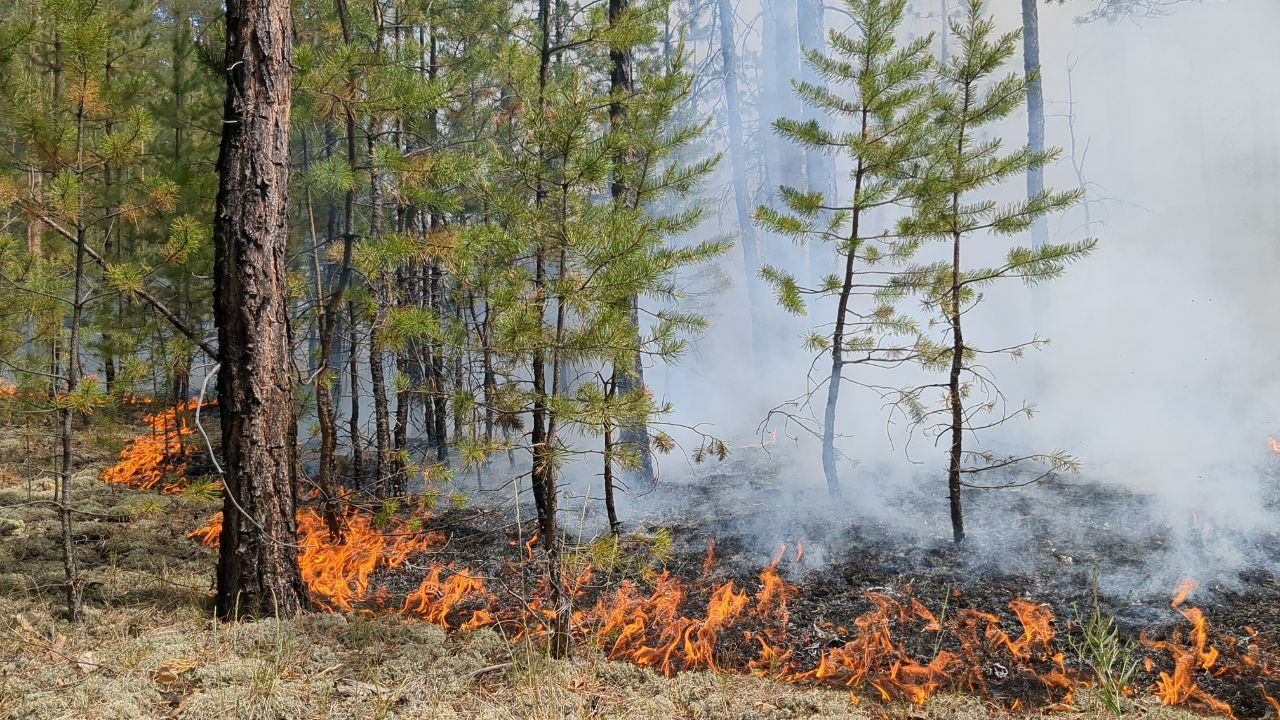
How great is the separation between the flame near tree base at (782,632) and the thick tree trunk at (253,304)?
0.93 m

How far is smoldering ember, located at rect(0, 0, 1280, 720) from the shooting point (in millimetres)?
3539

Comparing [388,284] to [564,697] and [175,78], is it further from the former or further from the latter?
[175,78]

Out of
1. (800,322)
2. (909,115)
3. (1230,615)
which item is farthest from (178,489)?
(800,322)

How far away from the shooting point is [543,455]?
379 centimetres

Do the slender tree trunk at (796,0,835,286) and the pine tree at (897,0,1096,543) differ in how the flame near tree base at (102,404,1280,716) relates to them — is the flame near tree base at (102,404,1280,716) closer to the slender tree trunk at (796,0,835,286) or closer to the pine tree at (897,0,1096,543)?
the pine tree at (897,0,1096,543)

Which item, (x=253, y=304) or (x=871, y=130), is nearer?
(x=253, y=304)

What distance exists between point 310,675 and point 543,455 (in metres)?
1.59

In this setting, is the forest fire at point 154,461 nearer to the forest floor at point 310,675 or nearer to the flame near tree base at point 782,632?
the flame near tree base at point 782,632

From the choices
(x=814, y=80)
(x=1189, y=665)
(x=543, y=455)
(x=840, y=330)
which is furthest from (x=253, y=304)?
(x=814, y=80)

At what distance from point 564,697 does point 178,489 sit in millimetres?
7365

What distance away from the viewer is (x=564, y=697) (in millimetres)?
3107

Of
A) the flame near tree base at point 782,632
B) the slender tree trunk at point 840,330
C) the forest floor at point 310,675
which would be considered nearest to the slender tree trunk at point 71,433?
the forest floor at point 310,675

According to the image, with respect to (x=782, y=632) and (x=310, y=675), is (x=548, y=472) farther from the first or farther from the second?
(x=782, y=632)

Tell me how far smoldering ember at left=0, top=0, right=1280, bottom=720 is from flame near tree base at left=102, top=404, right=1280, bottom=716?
4cm
